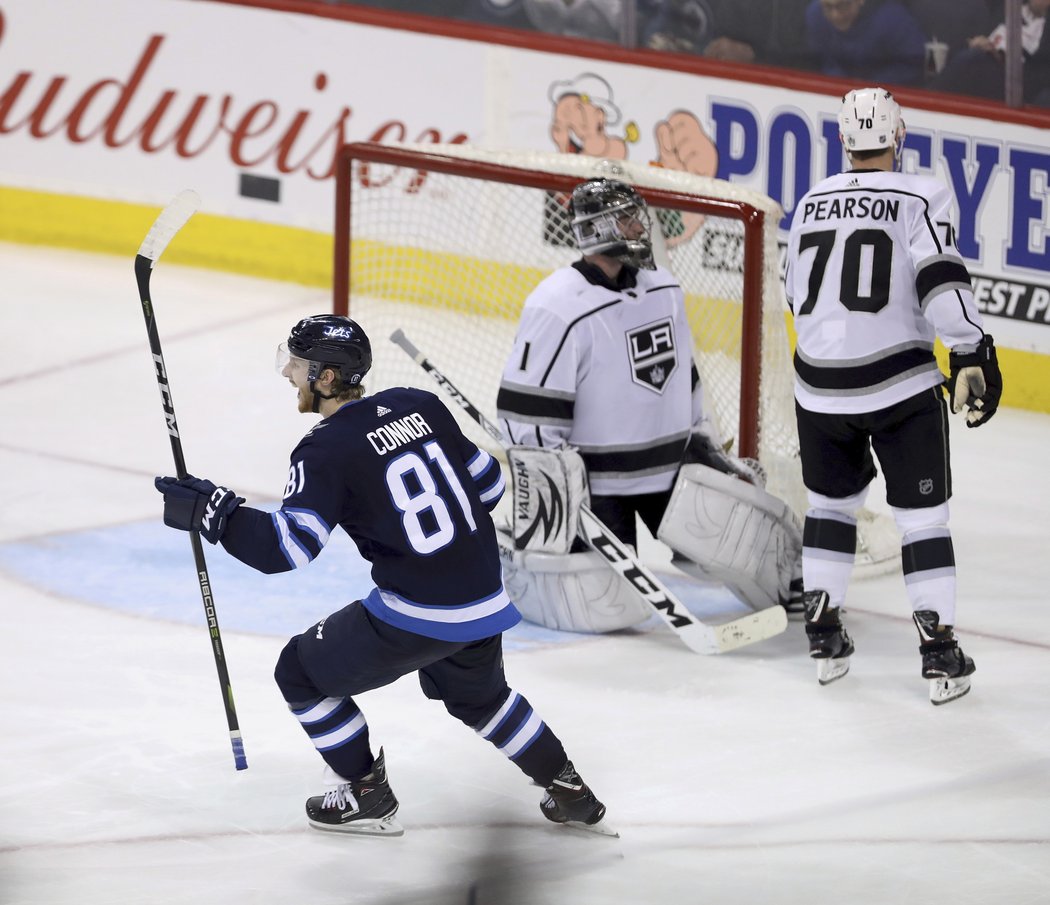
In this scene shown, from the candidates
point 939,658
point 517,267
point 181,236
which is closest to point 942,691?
point 939,658

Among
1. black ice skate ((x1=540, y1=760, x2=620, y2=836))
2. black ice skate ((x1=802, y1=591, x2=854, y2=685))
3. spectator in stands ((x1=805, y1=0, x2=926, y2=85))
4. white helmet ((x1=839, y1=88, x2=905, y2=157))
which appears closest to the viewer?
black ice skate ((x1=540, y1=760, x2=620, y2=836))

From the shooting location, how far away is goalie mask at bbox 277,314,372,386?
344 cm

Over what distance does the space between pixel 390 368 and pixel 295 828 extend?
2848 mm

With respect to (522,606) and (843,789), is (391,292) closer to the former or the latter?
(522,606)

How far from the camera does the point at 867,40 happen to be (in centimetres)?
683

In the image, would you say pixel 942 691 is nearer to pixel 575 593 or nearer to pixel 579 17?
pixel 575 593

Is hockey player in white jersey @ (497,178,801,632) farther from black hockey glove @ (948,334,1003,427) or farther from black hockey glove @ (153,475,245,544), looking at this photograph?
black hockey glove @ (153,475,245,544)

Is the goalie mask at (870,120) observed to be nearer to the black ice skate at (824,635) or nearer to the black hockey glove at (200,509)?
the black ice skate at (824,635)

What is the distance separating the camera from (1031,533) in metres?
5.62

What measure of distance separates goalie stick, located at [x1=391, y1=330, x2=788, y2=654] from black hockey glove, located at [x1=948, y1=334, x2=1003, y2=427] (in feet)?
2.38

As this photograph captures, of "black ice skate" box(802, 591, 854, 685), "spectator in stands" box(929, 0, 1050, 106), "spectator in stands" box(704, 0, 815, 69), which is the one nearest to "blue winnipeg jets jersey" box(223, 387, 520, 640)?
"black ice skate" box(802, 591, 854, 685)

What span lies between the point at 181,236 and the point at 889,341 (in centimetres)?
474

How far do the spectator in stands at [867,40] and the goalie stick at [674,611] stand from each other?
9.11ft

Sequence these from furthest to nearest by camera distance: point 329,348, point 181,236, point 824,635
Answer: point 181,236, point 824,635, point 329,348
